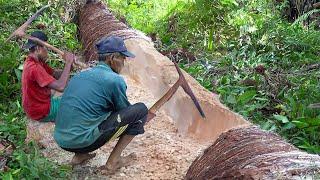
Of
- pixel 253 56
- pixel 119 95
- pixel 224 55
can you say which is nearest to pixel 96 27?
pixel 224 55

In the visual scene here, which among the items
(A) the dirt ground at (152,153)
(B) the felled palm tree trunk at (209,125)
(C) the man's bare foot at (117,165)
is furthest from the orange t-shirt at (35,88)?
(B) the felled palm tree trunk at (209,125)

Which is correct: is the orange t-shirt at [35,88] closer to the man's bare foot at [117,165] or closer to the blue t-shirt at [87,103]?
the blue t-shirt at [87,103]

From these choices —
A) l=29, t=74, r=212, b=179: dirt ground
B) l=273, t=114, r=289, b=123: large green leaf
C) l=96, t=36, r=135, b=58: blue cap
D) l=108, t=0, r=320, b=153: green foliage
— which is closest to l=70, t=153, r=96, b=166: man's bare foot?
l=29, t=74, r=212, b=179: dirt ground

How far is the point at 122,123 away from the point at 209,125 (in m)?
1.41

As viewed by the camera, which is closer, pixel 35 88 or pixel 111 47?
pixel 111 47

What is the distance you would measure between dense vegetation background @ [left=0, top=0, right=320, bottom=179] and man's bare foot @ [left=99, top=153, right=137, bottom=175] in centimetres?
32

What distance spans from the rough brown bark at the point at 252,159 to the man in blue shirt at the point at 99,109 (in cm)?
67

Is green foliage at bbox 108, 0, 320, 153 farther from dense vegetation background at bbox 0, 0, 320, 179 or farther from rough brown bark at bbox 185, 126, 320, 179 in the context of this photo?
rough brown bark at bbox 185, 126, 320, 179

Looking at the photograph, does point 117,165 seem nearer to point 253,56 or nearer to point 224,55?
point 253,56

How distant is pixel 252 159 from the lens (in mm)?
3223

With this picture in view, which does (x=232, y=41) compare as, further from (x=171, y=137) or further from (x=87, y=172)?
(x=87, y=172)

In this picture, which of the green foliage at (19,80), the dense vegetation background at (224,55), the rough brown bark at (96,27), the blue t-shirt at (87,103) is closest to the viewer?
the green foliage at (19,80)

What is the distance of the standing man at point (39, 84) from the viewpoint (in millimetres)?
4895

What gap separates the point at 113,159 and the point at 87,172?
25 cm
